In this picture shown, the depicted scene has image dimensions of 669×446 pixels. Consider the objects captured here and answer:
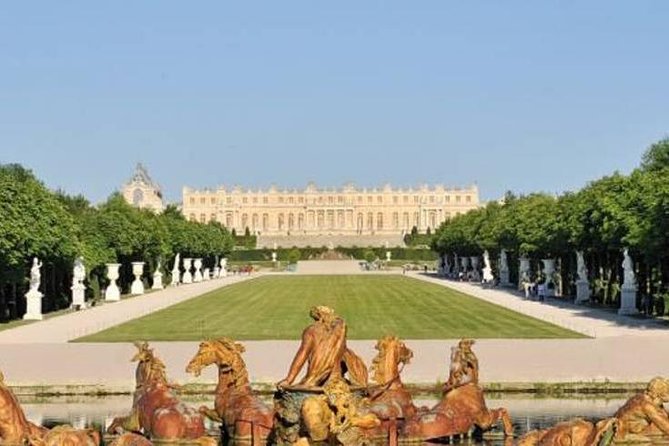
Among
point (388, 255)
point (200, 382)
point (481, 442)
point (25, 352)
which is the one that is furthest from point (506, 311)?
point (388, 255)

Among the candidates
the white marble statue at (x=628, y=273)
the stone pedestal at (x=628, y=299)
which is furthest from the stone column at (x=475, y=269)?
the stone pedestal at (x=628, y=299)

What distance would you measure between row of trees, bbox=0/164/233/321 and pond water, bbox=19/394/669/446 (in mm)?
17876

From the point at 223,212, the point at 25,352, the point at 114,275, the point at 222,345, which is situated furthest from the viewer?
the point at 223,212

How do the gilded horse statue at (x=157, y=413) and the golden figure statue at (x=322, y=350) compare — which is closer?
the golden figure statue at (x=322, y=350)

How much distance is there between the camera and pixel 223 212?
186000mm

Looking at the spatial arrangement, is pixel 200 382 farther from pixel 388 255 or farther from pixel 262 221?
pixel 262 221

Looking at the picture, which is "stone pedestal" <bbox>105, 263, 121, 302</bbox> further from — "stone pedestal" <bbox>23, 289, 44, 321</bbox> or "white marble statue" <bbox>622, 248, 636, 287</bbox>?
"white marble statue" <bbox>622, 248, 636, 287</bbox>

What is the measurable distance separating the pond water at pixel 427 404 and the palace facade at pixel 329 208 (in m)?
165

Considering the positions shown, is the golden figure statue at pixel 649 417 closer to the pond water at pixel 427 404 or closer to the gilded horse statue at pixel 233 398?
the pond water at pixel 427 404

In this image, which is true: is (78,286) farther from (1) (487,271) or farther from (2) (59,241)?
(1) (487,271)

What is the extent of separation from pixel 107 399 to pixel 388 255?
335ft

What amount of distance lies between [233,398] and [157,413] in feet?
2.65

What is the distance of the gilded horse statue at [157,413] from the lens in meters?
12.4

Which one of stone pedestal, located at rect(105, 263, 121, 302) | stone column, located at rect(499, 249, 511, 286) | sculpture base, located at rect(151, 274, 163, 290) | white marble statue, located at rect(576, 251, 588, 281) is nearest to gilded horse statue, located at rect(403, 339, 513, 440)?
white marble statue, located at rect(576, 251, 588, 281)
